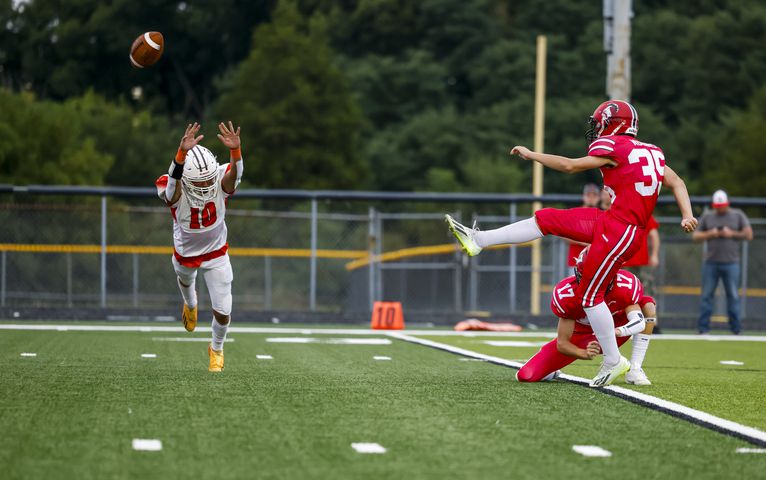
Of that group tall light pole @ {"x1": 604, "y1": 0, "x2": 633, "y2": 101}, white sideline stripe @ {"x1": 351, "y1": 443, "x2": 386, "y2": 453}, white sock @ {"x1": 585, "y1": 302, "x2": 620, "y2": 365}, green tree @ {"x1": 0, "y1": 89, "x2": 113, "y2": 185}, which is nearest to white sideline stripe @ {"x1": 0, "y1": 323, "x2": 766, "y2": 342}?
tall light pole @ {"x1": 604, "y1": 0, "x2": 633, "y2": 101}

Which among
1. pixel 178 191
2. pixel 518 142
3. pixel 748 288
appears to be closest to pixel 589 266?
pixel 178 191

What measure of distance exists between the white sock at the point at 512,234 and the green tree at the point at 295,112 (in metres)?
39.1

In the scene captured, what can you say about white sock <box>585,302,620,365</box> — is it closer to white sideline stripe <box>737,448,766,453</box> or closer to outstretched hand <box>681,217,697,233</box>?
outstretched hand <box>681,217,697,233</box>

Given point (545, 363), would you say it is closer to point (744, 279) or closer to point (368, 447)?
point (368, 447)

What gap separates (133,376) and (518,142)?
40.8 metres

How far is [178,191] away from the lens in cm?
884

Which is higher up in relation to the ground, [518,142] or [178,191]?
[518,142]

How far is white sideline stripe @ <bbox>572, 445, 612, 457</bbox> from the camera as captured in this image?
17.9 ft

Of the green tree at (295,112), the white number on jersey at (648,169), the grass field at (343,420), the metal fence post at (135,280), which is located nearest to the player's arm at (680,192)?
the white number on jersey at (648,169)

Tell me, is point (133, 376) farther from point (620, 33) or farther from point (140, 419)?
point (620, 33)

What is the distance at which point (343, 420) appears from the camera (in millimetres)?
6301

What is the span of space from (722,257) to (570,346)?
27.8 feet

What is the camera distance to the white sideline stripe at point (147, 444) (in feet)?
17.7

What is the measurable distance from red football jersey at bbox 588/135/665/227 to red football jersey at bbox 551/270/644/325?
1.87ft
